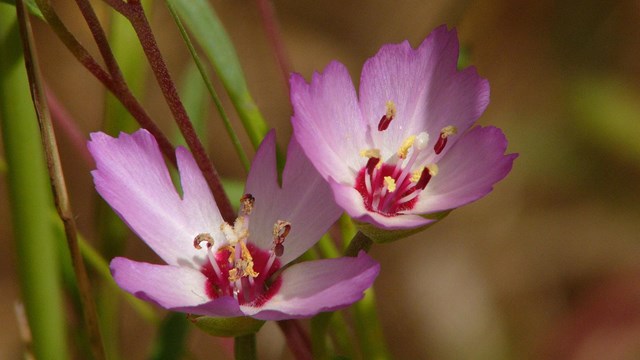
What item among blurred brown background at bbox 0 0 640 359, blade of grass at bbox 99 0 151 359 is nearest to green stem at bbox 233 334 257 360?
blade of grass at bbox 99 0 151 359

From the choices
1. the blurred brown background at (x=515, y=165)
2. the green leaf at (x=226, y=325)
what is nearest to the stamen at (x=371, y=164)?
the green leaf at (x=226, y=325)

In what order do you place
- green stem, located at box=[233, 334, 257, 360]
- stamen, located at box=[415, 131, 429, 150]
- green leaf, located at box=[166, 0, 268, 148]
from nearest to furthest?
green stem, located at box=[233, 334, 257, 360] → stamen, located at box=[415, 131, 429, 150] → green leaf, located at box=[166, 0, 268, 148]

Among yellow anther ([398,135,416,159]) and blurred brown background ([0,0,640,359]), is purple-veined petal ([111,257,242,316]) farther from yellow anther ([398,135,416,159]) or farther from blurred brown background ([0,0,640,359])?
blurred brown background ([0,0,640,359])

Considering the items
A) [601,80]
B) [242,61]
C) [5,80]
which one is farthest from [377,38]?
[5,80]

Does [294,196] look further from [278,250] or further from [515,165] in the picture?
[515,165]

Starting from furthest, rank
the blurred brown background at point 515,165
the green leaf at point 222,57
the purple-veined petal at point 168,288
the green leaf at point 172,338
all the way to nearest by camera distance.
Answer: the blurred brown background at point 515,165
the green leaf at point 172,338
the green leaf at point 222,57
the purple-veined petal at point 168,288

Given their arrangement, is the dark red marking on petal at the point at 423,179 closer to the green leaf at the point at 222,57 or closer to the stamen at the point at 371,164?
the stamen at the point at 371,164
